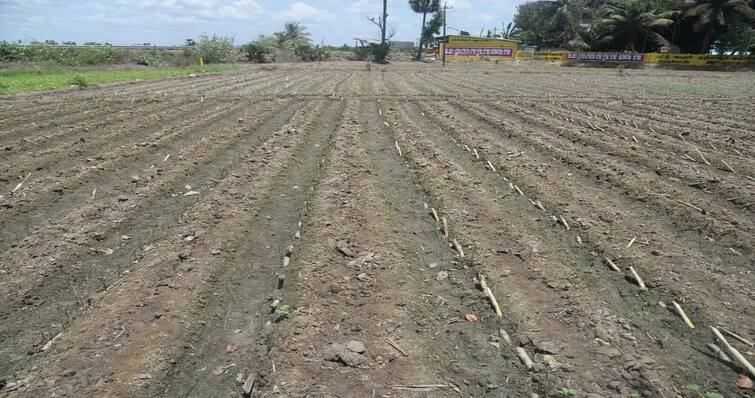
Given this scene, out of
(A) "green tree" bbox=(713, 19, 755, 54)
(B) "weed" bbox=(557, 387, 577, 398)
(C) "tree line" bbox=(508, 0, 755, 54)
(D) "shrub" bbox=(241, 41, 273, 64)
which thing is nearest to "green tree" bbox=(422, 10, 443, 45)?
(C) "tree line" bbox=(508, 0, 755, 54)


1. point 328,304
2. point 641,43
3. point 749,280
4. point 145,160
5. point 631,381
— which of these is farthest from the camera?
point 641,43

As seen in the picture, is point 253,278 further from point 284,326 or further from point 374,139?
point 374,139

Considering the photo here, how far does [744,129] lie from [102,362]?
15.0 meters

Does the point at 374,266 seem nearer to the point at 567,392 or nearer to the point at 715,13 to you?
the point at 567,392

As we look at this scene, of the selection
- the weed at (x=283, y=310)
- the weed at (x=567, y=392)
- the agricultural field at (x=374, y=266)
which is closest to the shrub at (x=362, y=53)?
the agricultural field at (x=374, y=266)

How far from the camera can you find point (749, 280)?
14.5 feet

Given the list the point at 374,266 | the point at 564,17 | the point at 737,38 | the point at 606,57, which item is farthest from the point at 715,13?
the point at 374,266

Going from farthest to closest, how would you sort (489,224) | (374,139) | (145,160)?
(374,139) → (145,160) → (489,224)

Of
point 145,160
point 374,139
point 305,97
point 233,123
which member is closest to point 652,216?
point 374,139

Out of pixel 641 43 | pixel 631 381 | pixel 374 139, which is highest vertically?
pixel 641 43

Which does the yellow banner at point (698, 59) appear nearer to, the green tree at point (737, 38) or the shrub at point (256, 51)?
the green tree at point (737, 38)

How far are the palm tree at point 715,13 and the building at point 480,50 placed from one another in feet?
55.9

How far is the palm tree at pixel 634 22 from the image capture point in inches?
1631

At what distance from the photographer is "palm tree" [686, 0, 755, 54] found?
1502 inches
